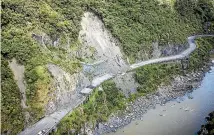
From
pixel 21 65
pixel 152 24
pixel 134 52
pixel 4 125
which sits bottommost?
pixel 4 125

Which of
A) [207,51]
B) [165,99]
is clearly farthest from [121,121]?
[207,51]

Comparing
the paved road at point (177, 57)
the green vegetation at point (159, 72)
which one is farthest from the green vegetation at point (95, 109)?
the paved road at point (177, 57)

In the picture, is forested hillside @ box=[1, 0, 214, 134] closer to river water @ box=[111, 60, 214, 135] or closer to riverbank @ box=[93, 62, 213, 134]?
riverbank @ box=[93, 62, 213, 134]

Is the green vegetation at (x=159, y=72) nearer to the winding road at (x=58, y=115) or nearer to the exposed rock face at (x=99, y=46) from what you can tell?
the winding road at (x=58, y=115)

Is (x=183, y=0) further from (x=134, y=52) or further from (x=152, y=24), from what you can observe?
(x=134, y=52)

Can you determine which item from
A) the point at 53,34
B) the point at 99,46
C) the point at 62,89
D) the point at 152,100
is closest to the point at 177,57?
the point at 152,100

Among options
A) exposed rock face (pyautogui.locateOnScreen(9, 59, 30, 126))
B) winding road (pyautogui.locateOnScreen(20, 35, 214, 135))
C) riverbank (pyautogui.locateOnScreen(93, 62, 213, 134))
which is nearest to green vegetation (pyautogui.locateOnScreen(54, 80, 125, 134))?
winding road (pyautogui.locateOnScreen(20, 35, 214, 135))
